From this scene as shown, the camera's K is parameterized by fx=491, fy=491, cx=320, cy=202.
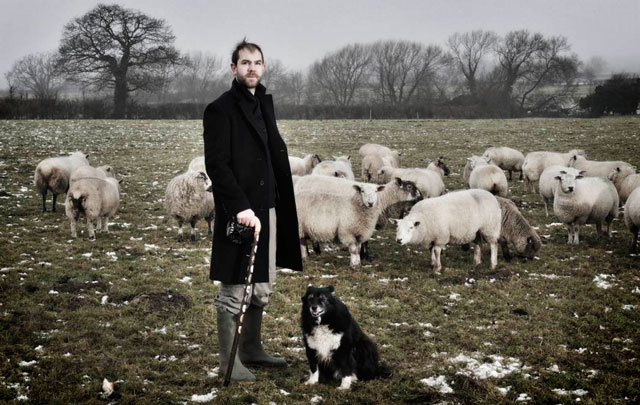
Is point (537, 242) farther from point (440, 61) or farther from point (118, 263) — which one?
point (440, 61)

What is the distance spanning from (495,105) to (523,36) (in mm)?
28187

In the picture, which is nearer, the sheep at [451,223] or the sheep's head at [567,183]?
the sheep at [451,223]

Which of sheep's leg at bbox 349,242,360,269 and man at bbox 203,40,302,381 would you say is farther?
sheep's leg at bbox 349,242,360,269

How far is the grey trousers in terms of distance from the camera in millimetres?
4180

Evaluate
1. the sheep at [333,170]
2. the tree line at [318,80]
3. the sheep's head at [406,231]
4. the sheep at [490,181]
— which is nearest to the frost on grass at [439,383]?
the sheep's head at [406,231]

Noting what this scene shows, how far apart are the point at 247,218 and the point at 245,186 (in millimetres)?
331

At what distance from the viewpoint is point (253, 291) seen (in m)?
4.38

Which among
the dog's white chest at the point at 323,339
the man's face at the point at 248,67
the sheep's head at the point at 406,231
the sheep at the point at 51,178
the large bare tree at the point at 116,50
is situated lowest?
the dog's white chest at the point at 323,339

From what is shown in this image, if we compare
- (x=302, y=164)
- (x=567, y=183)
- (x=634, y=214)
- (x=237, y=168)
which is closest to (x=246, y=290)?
(x=237, y=168)

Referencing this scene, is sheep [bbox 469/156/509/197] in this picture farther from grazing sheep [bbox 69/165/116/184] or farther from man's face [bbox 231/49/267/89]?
man's face [bbox 231/49/267/89]

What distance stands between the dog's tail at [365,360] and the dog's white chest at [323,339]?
0.27m

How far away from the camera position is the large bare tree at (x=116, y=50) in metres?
45.6

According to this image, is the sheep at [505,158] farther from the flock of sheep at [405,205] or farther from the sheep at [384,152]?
the flock of sheep at [405,205]

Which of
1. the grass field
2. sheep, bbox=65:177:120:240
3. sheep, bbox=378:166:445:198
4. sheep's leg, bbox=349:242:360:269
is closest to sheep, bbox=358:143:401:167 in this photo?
sheep, bbox=378:166:445:198
